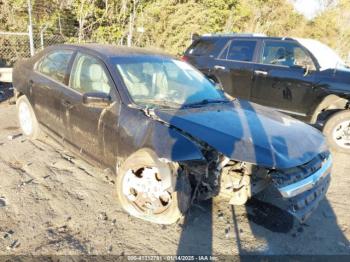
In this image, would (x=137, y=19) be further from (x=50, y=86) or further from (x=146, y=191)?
(x=146, y=191)

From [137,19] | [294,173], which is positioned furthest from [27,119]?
[137,19]

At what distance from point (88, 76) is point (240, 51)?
13.8ft

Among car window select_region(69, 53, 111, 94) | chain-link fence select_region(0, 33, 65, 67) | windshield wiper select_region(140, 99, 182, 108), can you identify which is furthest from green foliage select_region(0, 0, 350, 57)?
windshield wiper select_region(140, 99, 182, 108)

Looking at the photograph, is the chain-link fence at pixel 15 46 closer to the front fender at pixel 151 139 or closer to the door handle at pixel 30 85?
the door handle at pixel 30 85

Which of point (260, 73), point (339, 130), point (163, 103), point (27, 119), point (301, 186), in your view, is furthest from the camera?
point (260, 73)

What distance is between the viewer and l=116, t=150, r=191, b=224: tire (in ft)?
9.91

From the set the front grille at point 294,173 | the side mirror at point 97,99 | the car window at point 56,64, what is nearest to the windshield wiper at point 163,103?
the side mirror at point 97,99

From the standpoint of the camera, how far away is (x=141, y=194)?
3.22 m

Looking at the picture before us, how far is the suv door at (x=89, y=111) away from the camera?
3.56m

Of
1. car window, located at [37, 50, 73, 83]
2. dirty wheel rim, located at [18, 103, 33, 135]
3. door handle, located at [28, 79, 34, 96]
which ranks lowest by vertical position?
dirty wheel rim, located at [18, 103, 33, 135]

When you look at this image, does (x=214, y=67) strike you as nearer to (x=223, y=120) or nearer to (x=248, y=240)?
(x=223, y=120)

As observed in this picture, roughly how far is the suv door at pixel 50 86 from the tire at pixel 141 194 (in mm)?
1473

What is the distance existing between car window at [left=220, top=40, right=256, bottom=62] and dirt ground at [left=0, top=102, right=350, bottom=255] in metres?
3.68

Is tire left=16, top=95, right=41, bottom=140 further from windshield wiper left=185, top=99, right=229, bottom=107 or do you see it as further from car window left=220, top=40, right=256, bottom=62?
car window left=220, top=40, right=256, bottom=62
